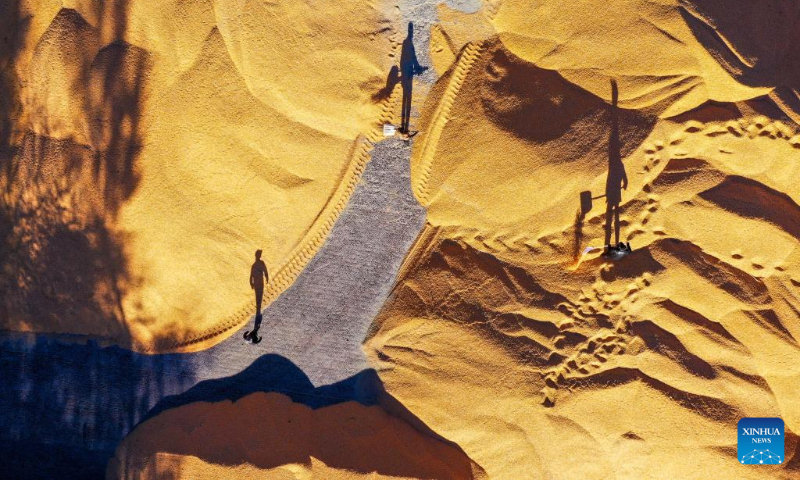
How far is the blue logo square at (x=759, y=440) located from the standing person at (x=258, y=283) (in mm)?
5372

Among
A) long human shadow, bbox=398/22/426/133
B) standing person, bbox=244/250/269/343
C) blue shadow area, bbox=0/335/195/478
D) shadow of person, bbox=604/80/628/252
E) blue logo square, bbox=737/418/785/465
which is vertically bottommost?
blue shadow area, bbox=0/335/195/478

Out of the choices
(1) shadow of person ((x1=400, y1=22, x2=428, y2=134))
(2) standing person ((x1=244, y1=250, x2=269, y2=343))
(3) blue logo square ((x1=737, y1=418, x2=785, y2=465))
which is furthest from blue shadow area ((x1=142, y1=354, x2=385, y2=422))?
(3) blue logo square ((x1=737, y1=418, x2=785, y2=465))

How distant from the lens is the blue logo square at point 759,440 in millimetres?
4617

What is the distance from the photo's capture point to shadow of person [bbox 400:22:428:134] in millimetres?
Result: 4844

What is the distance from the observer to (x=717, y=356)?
458 cm

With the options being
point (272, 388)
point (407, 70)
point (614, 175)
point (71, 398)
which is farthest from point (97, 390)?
point (614, 175)

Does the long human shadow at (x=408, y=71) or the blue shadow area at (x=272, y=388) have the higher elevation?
the long human shadow at (x=408, y=71)

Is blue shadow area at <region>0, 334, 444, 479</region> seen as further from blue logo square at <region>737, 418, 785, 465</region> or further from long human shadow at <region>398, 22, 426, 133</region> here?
blue logo square at <region>737, 418, 785, 465</region>

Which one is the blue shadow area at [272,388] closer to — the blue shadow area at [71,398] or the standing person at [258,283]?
the blue shadow area at [71,398]

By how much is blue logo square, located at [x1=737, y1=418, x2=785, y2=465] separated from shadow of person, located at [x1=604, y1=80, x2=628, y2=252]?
2.40 meters

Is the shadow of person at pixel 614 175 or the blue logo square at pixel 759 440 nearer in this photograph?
the shadow of person at pixel 614 175

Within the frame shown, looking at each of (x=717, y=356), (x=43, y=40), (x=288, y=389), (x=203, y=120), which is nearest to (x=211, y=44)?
(x=203, y=120)

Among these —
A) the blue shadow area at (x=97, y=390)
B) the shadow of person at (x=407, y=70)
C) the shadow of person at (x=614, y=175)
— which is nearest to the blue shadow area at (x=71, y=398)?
the blue shadow area at (x=97, y=390)

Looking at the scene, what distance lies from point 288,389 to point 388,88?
3.67 m
